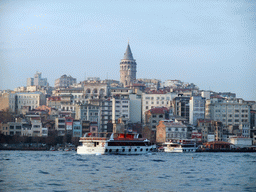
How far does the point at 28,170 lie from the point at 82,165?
603cm

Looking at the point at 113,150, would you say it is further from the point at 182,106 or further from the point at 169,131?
the point at 182,106

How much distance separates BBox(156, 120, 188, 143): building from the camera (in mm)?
86438

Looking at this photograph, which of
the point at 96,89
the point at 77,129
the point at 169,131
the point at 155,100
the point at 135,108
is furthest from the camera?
the point at 96,89

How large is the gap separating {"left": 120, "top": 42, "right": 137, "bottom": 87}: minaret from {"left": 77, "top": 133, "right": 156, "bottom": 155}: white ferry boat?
3448 inches

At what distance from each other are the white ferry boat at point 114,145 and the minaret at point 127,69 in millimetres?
87584

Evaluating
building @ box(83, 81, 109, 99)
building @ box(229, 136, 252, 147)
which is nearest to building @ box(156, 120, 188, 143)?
building @ box(229, 136, 252, 147)

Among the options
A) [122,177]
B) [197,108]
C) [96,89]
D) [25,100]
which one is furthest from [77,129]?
[122,177]

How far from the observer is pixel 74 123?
8769cm

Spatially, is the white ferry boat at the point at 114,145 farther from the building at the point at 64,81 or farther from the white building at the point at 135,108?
the building at the point at 64,81

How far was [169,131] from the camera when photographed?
8675 centimetres

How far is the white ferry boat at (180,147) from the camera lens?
77688 millimetres

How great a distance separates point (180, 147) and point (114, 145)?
51.2 ft

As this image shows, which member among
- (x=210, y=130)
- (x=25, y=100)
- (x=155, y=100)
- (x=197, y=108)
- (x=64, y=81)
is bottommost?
(x=210, y=130)

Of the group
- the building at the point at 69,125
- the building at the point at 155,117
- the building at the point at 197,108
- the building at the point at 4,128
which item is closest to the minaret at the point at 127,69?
the building at the point at 197,108
